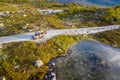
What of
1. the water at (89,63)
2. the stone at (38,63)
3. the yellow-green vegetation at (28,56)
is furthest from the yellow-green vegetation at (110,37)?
the stone at (38,63)

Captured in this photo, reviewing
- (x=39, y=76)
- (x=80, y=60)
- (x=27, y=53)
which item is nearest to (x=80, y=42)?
(x=80, y=60)

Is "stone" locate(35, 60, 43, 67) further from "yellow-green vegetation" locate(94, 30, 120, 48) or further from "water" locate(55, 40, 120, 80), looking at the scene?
"yellow-green vegetation" locate(94, 30, 120, 48)

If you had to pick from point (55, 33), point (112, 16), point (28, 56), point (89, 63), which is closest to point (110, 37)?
point (55, 33)

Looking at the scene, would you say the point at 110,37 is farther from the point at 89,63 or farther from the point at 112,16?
the point at 89,63

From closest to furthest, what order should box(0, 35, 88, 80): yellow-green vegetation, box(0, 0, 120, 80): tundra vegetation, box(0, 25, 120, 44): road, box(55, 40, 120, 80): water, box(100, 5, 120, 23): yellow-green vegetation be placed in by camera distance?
box(0, 35, 88, 80): yellow-green vegetation, box(0, 0, 120, 80): tundra vegetation, box(55, 40, 120, 80): water, box(0, 25, 120, 44): road, box(100, 5, 120, 23): yellow-green vegetation

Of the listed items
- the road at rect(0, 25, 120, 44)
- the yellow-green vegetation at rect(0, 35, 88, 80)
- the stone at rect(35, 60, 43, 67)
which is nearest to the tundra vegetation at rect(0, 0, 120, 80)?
the yellow-green vegetation at rect(0, 35, 88, 80)

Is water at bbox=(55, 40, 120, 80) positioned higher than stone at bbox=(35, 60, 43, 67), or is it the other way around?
stone at bbox=(35, 60, 43, 67)

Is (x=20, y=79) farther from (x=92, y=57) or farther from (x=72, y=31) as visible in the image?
(x=72, y=31)
